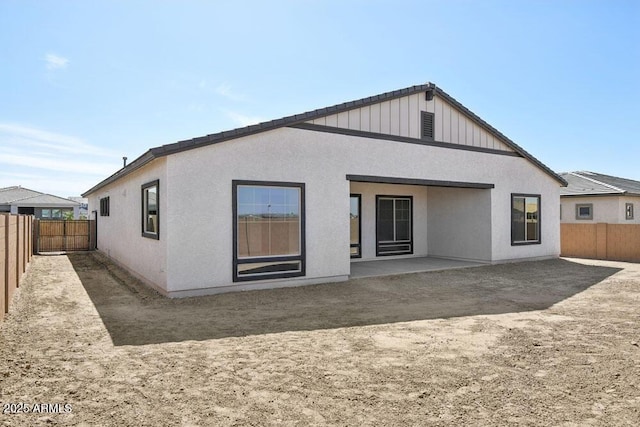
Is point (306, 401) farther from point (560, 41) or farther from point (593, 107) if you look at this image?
point (593, 107)

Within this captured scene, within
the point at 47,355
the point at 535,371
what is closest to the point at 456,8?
the point at 535,371

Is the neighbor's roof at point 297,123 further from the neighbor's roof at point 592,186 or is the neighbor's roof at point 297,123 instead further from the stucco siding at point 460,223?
the neighbor's roof at point 592,186

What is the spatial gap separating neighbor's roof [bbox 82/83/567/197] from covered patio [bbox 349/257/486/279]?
4.50 metres

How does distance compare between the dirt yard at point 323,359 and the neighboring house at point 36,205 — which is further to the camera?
the neighboring house at point 36,205

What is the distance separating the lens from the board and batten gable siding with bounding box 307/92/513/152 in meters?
10.6

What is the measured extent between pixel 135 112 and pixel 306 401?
1382cm

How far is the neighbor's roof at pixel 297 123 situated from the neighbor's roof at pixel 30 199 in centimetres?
2396

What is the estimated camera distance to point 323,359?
4.68 m

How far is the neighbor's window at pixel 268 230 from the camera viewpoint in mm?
8867

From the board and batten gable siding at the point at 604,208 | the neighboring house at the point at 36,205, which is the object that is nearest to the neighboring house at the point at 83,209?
the neighboring house at the point at 36,205

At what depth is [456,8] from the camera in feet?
34.1

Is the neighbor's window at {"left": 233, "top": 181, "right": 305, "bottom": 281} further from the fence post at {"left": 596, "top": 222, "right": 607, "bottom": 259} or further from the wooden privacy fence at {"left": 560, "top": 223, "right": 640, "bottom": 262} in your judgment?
the fence post at {"left": 596, "top": 222, "right": 607, "bottom": 259}

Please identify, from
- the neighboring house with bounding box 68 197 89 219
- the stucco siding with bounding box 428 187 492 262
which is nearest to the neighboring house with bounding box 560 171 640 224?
the stucco siding with bounding box 428 187 492 262

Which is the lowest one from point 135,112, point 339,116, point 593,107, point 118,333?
point 118,333
